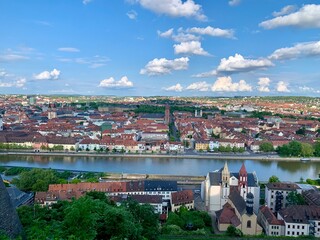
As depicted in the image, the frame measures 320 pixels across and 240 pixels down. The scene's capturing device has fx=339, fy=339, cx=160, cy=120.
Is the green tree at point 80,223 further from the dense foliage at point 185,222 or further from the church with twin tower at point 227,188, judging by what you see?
the church with twin tower at point 227,188

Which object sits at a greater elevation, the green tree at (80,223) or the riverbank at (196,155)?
the green tree at (80,223)

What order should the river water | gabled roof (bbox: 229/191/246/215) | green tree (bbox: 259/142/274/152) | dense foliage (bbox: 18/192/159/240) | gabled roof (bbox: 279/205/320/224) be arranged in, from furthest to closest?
1. green tree (bbox: 259/142/274/152)
2. the river water
3. gabled roof (bbox: 229/191/246/215)
4. gabled roof (bbox: 279/205/320/224)
5. dense foliage (bbox: 18/192/159/240)

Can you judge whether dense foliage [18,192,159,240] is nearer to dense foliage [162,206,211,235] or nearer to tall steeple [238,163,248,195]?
dense foliage [162,206,211,235]

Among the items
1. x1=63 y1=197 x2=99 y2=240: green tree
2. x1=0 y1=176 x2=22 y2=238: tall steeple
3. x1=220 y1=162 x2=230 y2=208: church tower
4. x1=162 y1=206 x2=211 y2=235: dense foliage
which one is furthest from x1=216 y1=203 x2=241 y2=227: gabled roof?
x1=0 y1=176 x2=22 y2=238: tall steeple

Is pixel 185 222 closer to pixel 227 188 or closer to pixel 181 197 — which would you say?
pixel 181 197

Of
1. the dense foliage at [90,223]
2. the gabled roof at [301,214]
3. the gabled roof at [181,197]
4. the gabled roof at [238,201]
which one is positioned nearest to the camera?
the dense foliage at [90,223]

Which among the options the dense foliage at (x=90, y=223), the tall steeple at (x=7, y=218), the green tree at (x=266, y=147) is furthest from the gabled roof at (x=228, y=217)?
the green tree at (x=266, y=147)
